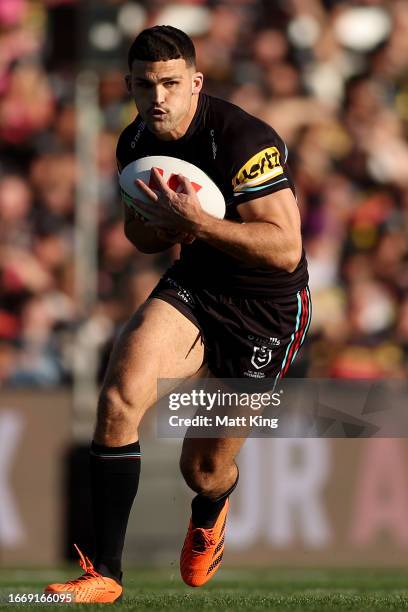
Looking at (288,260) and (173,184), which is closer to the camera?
(173,184)

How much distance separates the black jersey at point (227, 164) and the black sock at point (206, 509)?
1.20m

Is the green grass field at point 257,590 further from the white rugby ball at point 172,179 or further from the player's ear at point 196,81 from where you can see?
the player's ear at point 196,81

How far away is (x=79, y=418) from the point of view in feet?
32.3

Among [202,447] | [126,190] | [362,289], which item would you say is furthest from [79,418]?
[126,190]

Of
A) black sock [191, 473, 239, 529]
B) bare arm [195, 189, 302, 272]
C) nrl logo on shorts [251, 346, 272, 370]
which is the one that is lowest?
black sock [191, 473, 239, 529]

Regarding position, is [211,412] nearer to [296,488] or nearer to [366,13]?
[296,488]

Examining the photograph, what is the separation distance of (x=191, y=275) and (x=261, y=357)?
1.73ft

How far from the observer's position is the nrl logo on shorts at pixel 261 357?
19.8 ft

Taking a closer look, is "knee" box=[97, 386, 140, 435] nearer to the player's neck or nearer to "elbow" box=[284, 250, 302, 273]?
"elbow" box=[284, 250, 302, 273]

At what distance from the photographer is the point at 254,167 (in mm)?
5570

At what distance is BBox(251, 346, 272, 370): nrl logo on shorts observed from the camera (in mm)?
6027

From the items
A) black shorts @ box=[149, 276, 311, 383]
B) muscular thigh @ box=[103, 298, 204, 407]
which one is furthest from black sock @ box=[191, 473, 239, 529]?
muscular thigh @ box=[103, 298, 204, 407]

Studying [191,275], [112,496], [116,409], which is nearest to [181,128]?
[191,275]

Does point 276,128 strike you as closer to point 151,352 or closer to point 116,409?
point 151,352
